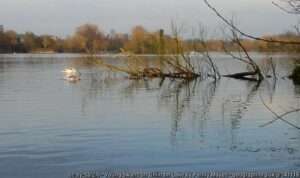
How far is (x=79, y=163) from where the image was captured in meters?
11.3

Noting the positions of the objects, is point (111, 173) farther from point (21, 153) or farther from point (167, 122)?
point (167, 122)

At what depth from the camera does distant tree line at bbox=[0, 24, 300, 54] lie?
434 inches

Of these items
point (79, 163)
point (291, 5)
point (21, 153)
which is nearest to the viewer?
point (291, 5)

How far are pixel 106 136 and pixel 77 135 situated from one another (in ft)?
2.54

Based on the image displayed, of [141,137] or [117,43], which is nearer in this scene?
[141,137]

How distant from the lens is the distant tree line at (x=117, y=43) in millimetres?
11034

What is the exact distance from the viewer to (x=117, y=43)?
100000 millimetres

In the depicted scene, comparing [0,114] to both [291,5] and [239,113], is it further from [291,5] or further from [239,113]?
[291,5]

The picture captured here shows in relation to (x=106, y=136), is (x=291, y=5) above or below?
Result: above

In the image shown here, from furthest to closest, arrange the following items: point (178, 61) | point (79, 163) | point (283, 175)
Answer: point (178, 61)
point (79, 163)
point (283, 175)

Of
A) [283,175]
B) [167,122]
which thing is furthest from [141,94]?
[283,175]

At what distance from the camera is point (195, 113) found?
2023cm

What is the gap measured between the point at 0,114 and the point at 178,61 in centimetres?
2690

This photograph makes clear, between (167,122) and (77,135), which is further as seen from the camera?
(167,122)
